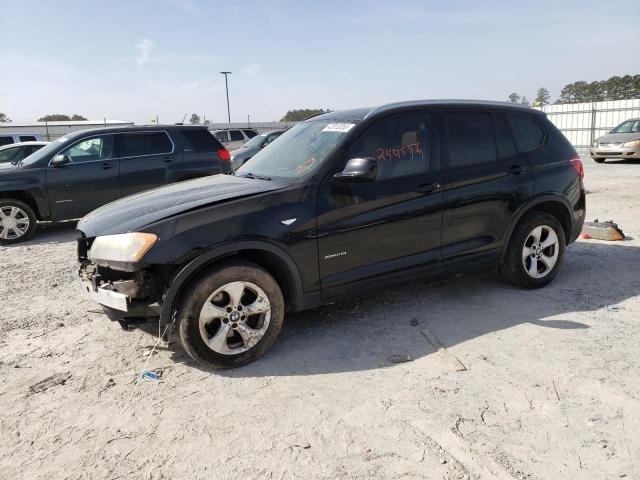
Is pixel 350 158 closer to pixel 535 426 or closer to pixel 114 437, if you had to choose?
pixel 535 426

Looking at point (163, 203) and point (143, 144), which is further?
point (143, 144)

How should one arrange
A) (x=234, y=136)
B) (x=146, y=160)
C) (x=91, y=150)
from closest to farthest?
(x=91, y=150)
(x=146, y=160)
(x=234, y=136)

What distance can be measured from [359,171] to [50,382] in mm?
2558

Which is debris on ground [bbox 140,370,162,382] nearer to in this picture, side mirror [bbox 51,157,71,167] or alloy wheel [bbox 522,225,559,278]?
alloy wheel [bbox 522,225,559,278]

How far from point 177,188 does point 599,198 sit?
8887 millimetres

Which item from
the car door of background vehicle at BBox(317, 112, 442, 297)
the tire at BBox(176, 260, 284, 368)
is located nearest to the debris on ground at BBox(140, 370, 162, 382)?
the tire at BBox(176, 260, 284, 368)

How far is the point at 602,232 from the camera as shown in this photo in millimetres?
6641

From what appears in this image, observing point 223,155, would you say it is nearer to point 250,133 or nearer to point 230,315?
point 230,315

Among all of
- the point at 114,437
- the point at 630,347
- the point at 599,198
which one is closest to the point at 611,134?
the point at 599,198

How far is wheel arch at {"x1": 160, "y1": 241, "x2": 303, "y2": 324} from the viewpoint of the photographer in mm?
3268

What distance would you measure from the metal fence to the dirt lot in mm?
25992

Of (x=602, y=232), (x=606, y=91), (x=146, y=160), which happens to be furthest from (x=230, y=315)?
(x=606, y=91)

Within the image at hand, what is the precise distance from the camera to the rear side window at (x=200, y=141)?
9125mm

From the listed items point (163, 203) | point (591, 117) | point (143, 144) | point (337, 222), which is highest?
point (591, 117)
